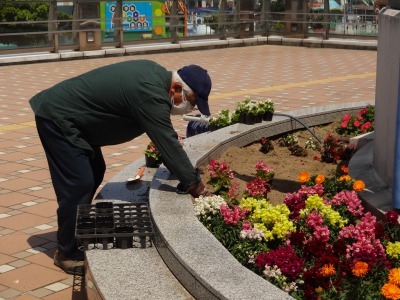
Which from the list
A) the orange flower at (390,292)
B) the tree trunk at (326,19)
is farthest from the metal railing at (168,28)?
the orange flower at (390,292)

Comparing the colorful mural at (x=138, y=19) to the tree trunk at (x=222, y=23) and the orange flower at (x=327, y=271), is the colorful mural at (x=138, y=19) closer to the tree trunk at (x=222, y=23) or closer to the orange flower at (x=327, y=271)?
the tree trunk at (x=222, y=23)

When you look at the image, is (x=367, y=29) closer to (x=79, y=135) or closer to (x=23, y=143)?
(x=23, y=143)

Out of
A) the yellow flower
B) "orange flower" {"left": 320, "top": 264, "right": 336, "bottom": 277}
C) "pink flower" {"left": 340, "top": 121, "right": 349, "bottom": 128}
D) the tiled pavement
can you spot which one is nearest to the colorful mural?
the tiled pavement

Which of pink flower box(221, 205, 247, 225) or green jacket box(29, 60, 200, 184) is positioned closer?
pink flower box(221, 205, 247, 225)

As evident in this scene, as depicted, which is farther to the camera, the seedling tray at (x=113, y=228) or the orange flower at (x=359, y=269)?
the seedling tray at (x=113, y=228)

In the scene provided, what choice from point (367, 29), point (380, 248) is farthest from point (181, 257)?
point (367, 29)

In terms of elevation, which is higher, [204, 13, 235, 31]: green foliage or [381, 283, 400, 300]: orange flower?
[204, 13, 235, 31]: green foliage

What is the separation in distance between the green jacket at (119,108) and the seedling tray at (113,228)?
1.24ft

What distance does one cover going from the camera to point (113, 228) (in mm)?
4801

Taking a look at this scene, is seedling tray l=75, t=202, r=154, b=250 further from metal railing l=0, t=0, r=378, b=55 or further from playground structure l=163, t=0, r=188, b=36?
playground structure l=163, t=0, r=188, b=36

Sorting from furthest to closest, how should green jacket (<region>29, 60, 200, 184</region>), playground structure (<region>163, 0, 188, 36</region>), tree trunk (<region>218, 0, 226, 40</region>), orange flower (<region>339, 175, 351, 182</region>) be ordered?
tree trunk (<region>218, 0, 226, 40</region>)
playground structure (<region>163, 0, 188, 36</region>)
orange flower (<region>339, 175, 351, 182</region>)
green jacket (<region>29, 60, 200, 184</region>)

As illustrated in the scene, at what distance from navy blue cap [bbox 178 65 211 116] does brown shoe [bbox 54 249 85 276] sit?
4.21 feet

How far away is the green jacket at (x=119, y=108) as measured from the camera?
4965 mm

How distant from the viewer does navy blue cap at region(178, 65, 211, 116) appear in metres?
5.02
